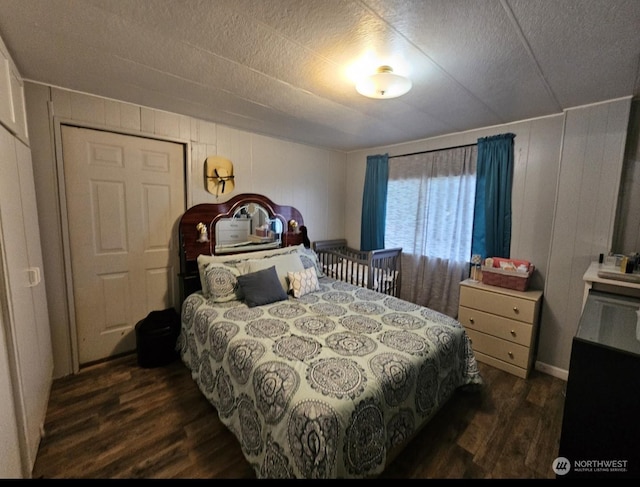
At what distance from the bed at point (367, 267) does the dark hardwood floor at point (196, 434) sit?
141 centimetres

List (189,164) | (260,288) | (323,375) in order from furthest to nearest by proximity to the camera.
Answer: (189,164) → (260,288) → (323,375)

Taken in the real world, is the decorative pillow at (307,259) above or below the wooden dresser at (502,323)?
above

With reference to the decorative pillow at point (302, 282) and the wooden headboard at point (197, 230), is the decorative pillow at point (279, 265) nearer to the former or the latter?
the decorative pillow at point (302, 282)

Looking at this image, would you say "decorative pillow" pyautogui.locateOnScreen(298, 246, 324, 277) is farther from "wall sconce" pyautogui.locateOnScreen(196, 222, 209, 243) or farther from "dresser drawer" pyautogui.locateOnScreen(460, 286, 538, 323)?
"dresser drawer" pyautogui.locateOnScreen(460, 286, 538, 323)

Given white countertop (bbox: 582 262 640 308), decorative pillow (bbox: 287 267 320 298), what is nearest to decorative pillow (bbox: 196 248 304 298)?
decorative pillow (bbox: 287 267 320 298)

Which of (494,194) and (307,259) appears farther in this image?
(307,259)

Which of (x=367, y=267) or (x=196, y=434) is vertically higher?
(x=367, y=267)

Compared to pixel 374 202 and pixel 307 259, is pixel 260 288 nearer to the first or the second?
pixel 307 259

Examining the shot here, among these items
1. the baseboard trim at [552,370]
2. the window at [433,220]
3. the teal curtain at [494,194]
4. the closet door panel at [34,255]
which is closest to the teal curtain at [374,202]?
the window at [433,220]

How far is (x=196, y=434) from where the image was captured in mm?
1741

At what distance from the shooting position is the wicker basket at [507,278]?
8.14 ft

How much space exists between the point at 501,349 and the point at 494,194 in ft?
4.89

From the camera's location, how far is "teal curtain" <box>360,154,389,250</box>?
3729 mm

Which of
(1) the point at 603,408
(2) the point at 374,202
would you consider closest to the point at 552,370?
(1) the point at 603,408
